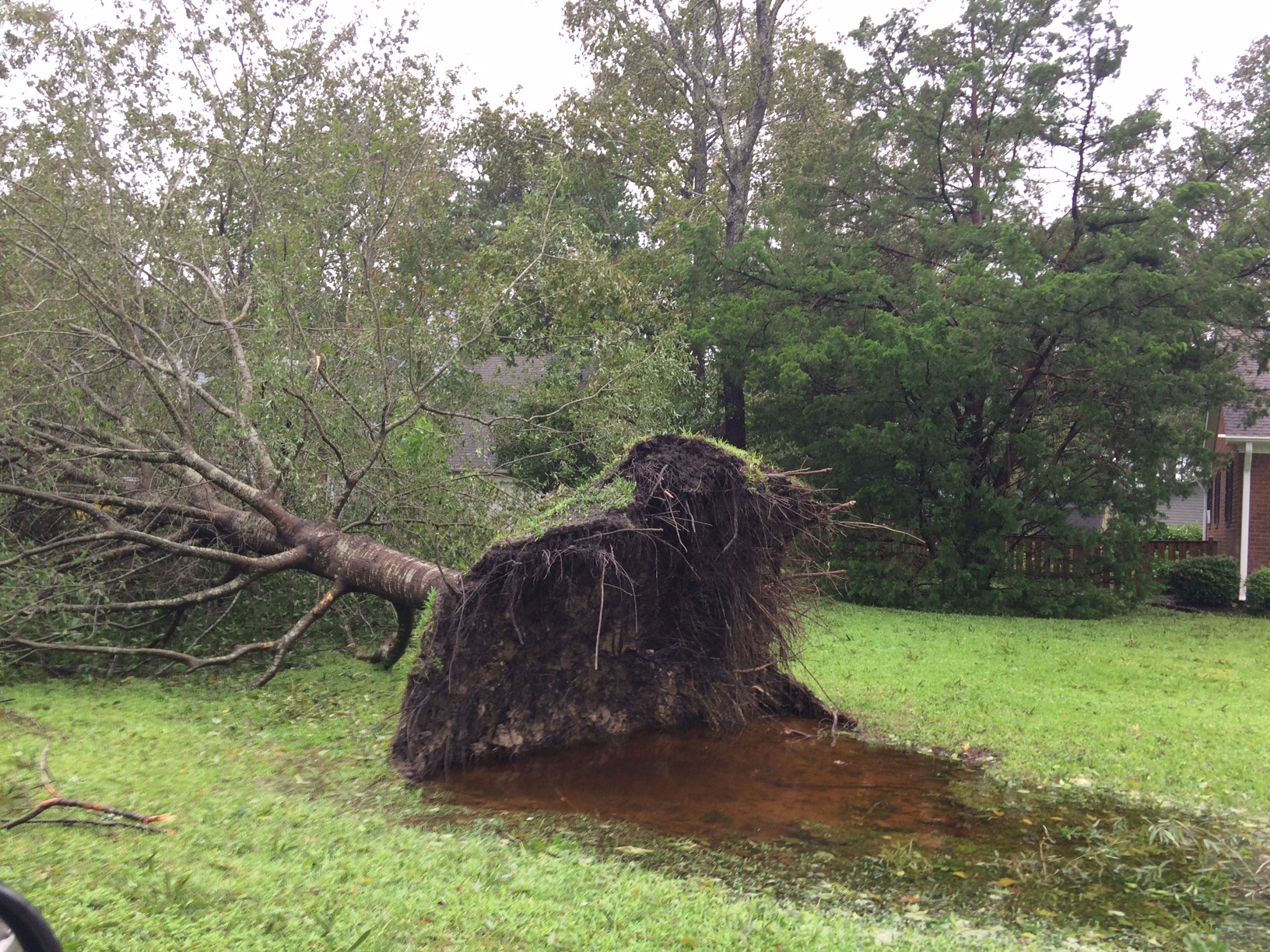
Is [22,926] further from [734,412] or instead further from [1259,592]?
[1259,592]

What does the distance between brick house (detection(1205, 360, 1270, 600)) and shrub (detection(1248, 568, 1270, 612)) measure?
23.1 inches

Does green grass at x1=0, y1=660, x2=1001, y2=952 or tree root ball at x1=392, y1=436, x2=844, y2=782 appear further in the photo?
tree root ball at x1=392, y1=436, x2=844, y2=782

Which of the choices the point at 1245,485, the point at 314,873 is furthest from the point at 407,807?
the point at 1245,485

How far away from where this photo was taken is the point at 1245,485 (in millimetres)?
18203

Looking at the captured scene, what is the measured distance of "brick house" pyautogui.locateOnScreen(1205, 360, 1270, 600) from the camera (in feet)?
59.6

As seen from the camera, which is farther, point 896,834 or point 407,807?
point 407,807

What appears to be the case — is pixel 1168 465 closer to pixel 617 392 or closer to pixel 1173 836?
pixel 617 392

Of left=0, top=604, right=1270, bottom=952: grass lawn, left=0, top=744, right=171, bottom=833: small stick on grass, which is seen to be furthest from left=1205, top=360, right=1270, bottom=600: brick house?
left=0, top=744, right=171, bottom=833: small stick on grass

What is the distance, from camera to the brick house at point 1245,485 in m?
18.2

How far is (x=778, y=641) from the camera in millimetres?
8016

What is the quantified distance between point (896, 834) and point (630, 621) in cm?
278

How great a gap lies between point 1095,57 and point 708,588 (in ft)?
43.6

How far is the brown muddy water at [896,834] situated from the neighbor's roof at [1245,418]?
1301 cm

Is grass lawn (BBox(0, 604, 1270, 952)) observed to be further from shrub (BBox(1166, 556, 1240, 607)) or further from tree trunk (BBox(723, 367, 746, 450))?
tree trunk (BBox(723, 367, 746, 450))
